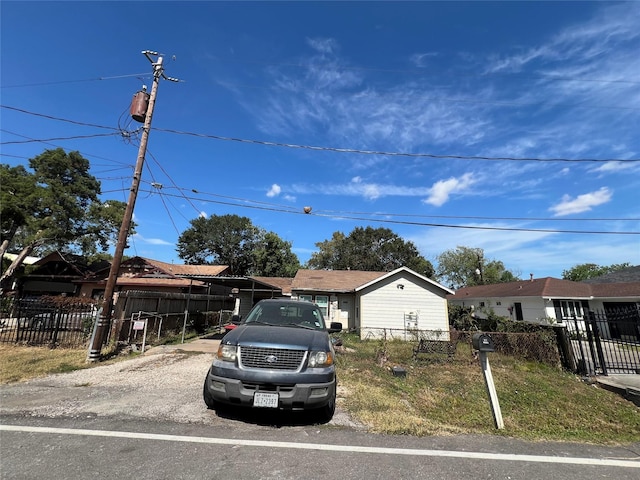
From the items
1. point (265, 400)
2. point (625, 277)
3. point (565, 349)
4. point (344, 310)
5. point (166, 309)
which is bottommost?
point (265, 400)

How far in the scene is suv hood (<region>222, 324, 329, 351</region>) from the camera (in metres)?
4.40

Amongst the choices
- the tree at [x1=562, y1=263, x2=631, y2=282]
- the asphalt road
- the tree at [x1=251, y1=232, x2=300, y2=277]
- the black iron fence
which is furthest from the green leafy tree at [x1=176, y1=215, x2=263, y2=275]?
the tree at [x1=562, y1=263, x2=631, y2=282]

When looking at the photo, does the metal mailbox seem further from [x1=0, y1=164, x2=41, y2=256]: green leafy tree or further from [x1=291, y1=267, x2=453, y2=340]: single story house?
[x1=0, y1=164, x2=41, y2=256]: green leafy tree

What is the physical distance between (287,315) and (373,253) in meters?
41.0

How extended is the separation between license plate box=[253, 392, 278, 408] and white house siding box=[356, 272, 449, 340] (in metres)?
16.6

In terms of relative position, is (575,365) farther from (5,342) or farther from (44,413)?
(5,342)

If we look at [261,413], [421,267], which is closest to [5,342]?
[261,413]

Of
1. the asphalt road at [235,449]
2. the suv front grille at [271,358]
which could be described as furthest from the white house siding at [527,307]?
the suv front grille at [271,358]

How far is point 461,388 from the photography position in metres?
7.49

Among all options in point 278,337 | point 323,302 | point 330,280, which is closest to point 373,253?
point 330,280

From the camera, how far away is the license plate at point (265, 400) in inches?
159

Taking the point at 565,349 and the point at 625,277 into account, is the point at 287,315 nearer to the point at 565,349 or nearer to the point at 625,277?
the point at 565,349

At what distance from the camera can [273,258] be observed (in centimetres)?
4672

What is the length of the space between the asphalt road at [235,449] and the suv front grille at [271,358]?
2.71ft
